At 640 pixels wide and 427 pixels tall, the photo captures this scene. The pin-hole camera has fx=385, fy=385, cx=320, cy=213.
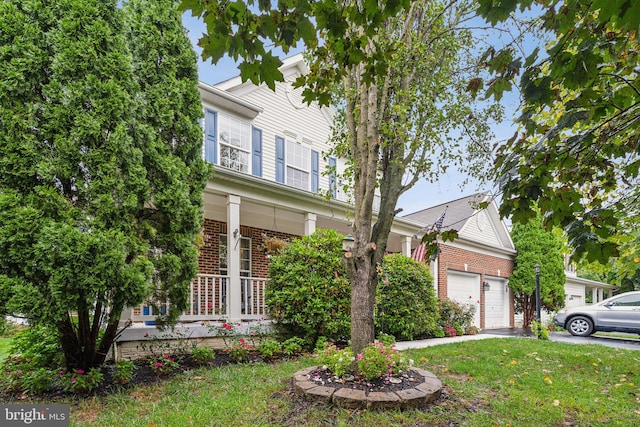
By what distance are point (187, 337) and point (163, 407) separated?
8.01ft

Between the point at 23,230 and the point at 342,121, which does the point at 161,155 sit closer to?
the point at 23,230

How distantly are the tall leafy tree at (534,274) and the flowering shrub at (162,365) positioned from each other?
49.7 feet

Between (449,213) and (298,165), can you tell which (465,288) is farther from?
(298,165)

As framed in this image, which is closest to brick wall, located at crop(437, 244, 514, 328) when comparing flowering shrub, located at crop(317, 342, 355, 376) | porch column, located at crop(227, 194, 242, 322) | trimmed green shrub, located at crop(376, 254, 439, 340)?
trimmed green shrub, located at crop(376, 254, 439, 340)

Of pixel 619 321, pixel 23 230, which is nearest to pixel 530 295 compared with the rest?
pixel 619 321

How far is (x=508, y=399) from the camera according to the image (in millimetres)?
4227

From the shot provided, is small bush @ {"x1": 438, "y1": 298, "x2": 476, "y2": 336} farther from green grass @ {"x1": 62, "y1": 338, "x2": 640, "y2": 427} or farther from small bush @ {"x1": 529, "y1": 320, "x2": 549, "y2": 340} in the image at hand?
Answer: green grass @ {"x1": 62, "y1": 338, "x2": 640, "y2": 427}

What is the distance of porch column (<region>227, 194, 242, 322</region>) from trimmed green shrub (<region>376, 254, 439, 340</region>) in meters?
2.84

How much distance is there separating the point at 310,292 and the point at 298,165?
5050 mm

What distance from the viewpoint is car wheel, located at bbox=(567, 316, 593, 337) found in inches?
483

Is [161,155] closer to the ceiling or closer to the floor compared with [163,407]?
closer to the ceiling

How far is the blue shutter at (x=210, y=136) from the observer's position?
28.7 ft

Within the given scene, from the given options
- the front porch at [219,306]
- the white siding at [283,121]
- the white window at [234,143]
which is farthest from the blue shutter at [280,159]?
the front porch at [219,306]

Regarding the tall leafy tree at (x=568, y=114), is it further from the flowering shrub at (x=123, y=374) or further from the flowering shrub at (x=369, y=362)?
the flowering shrub at (x=123, y=374)
